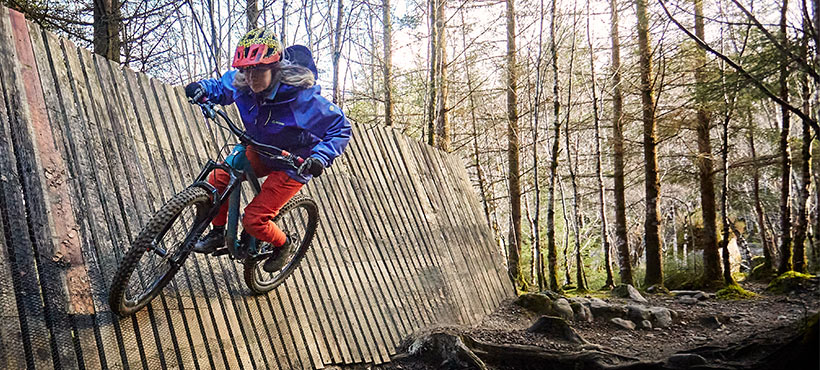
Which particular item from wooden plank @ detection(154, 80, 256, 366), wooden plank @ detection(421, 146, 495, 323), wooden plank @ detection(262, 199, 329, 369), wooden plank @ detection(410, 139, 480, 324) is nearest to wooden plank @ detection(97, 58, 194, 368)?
wooden plank @ detection(154, 80, 256, 366)

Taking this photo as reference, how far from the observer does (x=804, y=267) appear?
10.9 meters

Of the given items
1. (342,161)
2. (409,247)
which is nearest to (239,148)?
(342,161)

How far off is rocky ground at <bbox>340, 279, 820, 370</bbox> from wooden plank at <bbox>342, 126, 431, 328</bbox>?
0.52 meters

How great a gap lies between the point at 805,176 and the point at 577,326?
6978 mm

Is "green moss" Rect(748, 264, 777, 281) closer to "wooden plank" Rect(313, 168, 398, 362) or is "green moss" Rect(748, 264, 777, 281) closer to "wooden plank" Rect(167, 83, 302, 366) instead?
"wooden plank" Rect(313, 168, 398, 362)

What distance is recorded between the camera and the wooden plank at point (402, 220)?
617cm

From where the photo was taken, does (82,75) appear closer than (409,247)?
Yes

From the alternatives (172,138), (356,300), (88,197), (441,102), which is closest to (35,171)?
(88,197)

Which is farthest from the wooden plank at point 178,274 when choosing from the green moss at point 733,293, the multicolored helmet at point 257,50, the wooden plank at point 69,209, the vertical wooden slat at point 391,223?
the green moss at point 733,293

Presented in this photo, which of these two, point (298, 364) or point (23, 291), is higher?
point (23, 291)

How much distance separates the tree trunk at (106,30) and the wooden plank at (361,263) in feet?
15.0

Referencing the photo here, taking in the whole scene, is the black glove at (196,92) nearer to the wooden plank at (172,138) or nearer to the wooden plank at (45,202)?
the wooden plank at (45,202)

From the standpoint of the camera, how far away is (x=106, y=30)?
7.80 metres

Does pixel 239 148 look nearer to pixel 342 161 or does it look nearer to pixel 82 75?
pixel 82 75
